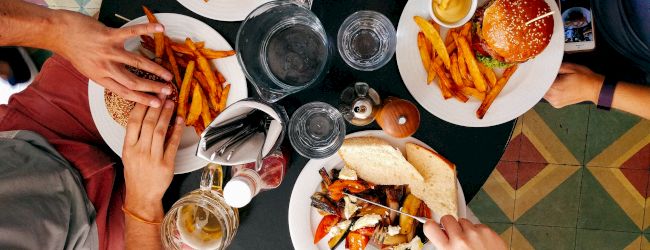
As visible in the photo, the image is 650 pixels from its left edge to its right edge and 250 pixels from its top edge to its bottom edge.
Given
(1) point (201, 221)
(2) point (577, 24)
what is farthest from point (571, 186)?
(1) point (201, 221)

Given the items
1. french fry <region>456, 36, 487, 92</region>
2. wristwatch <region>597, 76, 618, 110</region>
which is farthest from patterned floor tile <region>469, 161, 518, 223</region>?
french fry <region>456, 36, 487, 92</region>

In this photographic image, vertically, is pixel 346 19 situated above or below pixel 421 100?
above

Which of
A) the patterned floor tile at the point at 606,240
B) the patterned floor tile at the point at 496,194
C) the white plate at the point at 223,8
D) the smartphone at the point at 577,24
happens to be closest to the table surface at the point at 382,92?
the white plate at the point at 223,8

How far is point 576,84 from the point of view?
65.1 inches

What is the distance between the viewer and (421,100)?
147 cm

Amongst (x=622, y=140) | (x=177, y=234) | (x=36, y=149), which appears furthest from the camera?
(x=622, y=140)

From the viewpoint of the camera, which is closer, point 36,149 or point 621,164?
point 36,149

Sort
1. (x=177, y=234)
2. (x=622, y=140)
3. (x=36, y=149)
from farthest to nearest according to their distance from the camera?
(x=622, y=140)
(x=36, y=149)
(x=177, y=234)

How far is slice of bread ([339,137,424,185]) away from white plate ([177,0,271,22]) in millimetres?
484

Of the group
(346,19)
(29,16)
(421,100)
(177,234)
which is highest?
(29,16)

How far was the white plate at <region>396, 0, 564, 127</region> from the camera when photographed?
1458 mm

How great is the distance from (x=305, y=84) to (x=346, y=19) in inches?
9.4

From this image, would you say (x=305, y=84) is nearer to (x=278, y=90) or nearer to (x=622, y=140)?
(x=278, y=90)

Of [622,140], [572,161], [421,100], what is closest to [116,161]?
[421,100]
